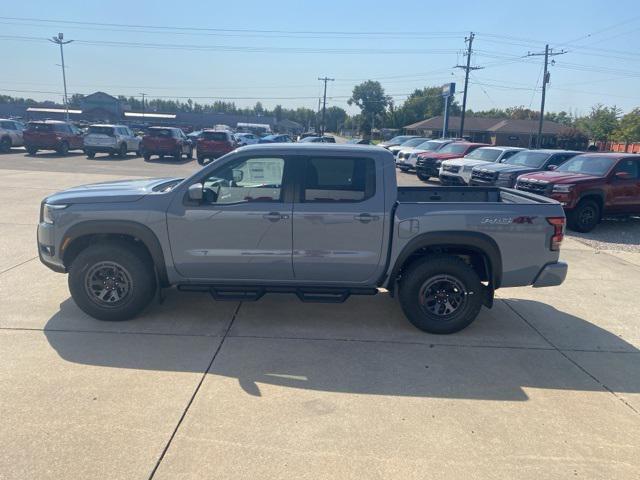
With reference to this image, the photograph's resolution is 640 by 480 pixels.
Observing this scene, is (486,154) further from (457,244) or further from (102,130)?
(102,130)

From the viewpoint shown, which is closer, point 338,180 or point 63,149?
point 338,180

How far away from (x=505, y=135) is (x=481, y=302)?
67.2 m

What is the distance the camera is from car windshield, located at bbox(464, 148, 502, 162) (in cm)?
1744

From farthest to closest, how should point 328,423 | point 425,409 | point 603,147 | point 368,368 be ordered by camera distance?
1. point 603,147
2. point 368,368
3. point 425,409
4. point 328,423

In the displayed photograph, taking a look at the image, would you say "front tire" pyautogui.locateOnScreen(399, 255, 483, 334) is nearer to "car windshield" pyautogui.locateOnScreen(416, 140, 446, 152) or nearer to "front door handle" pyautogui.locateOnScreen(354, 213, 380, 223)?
"front door handle" pyautogui.locateOnScreen(354, 213, 380, 223)

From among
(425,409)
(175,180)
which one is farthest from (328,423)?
(175,180)

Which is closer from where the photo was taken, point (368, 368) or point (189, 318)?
point (368, 368)

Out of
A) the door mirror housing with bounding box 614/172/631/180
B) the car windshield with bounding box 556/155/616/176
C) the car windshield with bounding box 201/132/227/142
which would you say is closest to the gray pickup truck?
the door mirror housing with bounding box 614/172/631/180

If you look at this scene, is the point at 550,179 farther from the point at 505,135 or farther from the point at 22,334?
the point at 505,135

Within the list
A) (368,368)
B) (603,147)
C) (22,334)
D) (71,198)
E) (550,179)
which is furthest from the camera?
(603,147)

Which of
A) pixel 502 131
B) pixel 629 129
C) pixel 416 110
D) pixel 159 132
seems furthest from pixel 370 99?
pixel 159 132

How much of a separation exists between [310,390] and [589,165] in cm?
1076

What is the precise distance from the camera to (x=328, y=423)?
350 cm

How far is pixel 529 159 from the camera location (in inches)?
599
